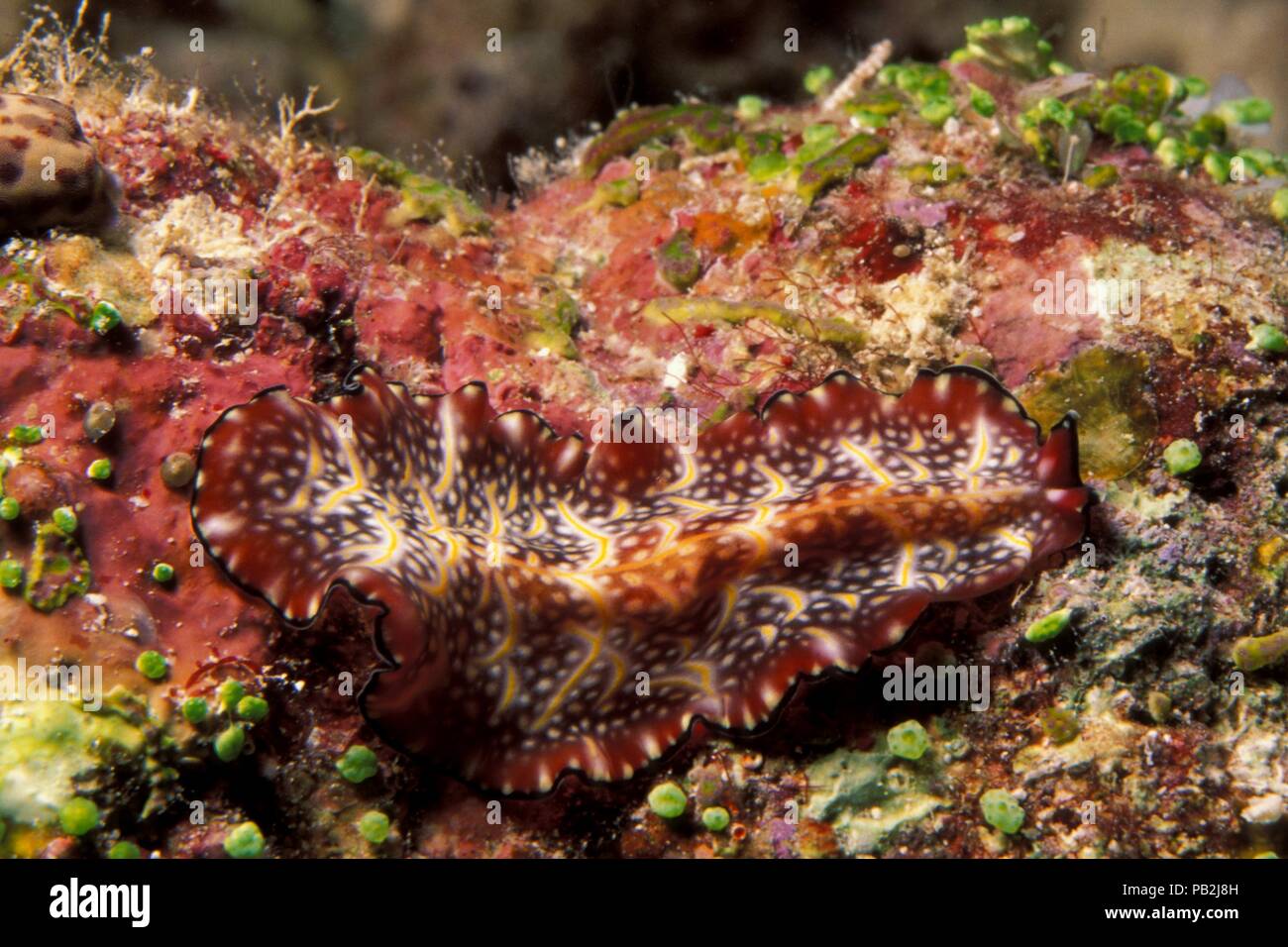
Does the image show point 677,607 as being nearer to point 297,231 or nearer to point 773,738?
point 773,738

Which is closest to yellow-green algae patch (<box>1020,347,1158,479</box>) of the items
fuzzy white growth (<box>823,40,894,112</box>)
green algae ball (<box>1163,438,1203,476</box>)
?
green algae ball (<box>1163,438,1203,476</box>)

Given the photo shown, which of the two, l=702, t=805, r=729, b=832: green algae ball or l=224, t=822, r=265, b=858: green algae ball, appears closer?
l=224, t=822, r=265, b=858: green algae ball

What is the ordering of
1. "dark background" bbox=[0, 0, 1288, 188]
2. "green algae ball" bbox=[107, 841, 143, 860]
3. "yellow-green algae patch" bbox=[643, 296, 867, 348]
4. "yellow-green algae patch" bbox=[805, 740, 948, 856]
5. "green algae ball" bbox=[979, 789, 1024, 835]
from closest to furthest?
"green algae ball" bbox=[107, 841, 143, 860], "green algae ball" bbox=[979, 789, 1024, 835], "yellow-green algae patch" bbox=[805, 740, 948, 856], "yellow-green algae patch" bbox=[643, 296, 867, 348], "dark background" bbox=[0, 0, 1288, 188]

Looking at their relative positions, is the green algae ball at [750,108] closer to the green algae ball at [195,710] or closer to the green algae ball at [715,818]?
the green algae ball at [715,818]

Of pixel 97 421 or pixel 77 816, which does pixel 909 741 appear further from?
pixel 97 421

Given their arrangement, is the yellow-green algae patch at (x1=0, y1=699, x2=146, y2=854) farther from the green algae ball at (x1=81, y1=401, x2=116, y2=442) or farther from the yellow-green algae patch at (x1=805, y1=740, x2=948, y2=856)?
the yellow-green algae patch at (x1=805, y1=740, x2=948, y2=856)
